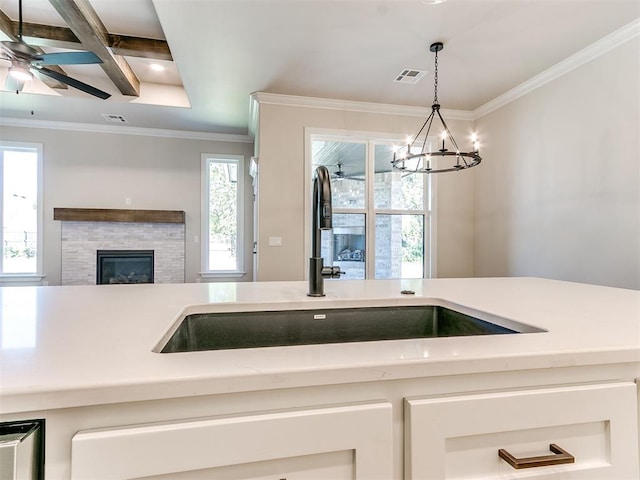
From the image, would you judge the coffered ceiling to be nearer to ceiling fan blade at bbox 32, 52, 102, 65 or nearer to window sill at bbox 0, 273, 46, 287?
ceiling fan blade at bbox 32, 52, 102, 65

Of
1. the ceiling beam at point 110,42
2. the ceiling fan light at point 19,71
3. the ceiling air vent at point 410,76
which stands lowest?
the ceiling fan light at point 19,71

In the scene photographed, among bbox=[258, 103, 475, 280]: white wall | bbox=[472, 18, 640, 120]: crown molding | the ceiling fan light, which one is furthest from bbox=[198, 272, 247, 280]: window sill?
bbox=[472, 18, 640, 120]: crown molding

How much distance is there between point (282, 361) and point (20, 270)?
6.03 metres

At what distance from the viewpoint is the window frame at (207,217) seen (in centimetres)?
530

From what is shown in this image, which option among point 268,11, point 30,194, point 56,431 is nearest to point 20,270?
point 30,194

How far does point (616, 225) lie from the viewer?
8.74 feet

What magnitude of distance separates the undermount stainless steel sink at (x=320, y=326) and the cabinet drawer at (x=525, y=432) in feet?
1.12

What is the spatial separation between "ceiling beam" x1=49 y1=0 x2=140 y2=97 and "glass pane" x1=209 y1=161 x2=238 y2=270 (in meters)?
1.83

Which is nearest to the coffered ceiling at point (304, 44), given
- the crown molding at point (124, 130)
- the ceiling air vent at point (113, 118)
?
the ceiling air vent at point (113, 118)

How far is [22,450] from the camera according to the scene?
0.39m

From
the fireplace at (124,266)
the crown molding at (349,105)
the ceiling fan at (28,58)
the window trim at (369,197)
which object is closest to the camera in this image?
the ceiling fan at (28,58)

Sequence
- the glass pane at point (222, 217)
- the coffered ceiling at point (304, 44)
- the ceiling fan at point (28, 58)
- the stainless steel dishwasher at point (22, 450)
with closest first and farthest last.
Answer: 1. the stainless steel dishwasher at point (22, 450)
2. the ceiling fan at point (28, 58)
3. the coffered ceiling at point (304, 44)
4. the glass pane at point (222, 217)

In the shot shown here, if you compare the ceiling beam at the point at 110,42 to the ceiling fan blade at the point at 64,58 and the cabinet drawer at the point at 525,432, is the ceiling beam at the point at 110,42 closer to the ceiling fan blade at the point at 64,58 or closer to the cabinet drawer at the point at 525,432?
the ceiling fan blade at the point at 64,58

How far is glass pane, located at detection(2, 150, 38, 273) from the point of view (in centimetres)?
475
